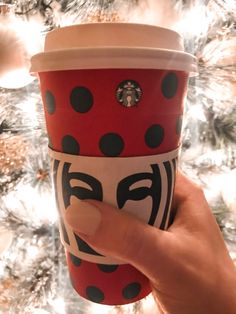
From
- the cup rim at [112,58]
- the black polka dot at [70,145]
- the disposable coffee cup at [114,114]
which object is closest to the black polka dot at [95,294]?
the disposable coffee cup at [114,114]

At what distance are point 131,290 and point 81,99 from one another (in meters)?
0.29

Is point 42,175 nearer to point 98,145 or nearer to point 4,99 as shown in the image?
point 4,99

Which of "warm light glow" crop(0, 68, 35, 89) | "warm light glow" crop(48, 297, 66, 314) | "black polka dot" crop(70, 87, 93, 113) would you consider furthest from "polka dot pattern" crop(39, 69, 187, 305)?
"warm light glow" crop(48, 297, 66, 314)

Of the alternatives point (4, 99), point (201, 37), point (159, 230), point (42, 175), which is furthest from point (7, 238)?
point (201, 37)

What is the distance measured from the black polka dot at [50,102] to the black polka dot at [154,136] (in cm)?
12

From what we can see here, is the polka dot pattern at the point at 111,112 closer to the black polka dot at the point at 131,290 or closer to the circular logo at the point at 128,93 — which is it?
the circular logo at the point at 128,93

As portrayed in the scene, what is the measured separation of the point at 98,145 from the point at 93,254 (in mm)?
163

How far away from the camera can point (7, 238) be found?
0.75m

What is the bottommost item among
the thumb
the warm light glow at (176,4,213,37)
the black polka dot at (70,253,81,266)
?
the black polka dot at (70,253,81,266)

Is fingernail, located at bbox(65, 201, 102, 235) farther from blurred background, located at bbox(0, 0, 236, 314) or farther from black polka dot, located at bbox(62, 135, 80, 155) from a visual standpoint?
blurred background, located at bbox(0, 0, 236, 314)

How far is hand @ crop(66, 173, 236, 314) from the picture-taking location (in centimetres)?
38

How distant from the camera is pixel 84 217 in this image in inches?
14.6

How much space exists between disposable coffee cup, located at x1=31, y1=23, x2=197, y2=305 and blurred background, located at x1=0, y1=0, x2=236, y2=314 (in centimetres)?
31

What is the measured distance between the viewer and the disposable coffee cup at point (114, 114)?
0.33 metres
